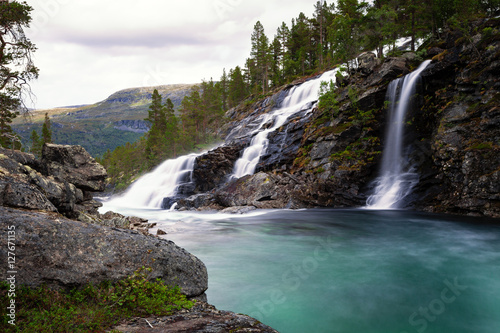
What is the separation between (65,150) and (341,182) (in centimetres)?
1990

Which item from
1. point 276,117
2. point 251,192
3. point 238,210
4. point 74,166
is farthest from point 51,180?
point 276,117

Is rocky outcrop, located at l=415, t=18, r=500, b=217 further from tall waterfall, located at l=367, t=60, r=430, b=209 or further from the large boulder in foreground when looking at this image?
the large boulder in foreground

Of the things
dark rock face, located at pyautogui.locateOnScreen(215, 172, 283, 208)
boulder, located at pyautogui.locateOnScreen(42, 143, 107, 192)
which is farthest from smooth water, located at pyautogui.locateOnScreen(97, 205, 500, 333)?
dark rock face, located at pyautogui.locateOnScreen(215, 172, 283, 208)

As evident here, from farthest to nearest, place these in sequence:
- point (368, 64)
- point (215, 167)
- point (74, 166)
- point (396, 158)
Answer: point (215, 167)
point (368, 64)
point (396, 158)
point (74, 166)

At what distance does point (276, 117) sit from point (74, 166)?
3058 cm

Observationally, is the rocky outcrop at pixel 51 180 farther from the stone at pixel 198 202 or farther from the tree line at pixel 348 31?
the tree line at pixel 348 31

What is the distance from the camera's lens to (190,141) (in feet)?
212

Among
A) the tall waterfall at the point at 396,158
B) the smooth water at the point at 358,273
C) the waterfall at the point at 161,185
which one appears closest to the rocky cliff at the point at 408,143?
the tall waterfall at the point at 396,158

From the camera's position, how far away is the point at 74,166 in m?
13.8

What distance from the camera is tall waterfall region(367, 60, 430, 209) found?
2227 centimetres

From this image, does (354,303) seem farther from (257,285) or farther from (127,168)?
(127,168)

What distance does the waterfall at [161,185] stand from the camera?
36.6 m

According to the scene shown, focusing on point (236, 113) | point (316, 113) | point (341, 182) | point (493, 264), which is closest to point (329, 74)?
point (316, 113)

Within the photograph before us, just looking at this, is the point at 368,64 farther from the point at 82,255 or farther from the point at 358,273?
the point at 82,255
